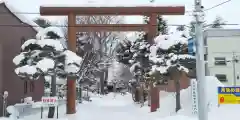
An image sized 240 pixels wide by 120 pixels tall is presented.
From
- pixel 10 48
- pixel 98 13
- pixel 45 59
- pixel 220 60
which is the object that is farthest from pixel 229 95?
pixel 220 60

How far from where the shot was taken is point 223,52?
Result: 39.9 m

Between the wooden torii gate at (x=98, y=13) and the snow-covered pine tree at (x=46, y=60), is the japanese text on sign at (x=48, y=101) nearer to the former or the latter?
the snow-covered pine tree at (x=46, y=60)

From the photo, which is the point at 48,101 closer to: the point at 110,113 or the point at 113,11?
the point at 110,113

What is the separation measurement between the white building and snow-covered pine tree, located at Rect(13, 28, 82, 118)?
20.8 metres

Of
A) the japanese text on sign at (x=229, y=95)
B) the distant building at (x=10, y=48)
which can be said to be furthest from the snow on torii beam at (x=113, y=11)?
the japanese text on sign at (x=229, y=95)

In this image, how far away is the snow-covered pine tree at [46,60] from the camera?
2137 centimetres

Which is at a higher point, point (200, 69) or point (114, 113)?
point (200, 69)

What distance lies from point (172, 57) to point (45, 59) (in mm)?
7532

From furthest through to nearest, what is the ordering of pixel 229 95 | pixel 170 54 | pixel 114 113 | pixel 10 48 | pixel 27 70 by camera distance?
pixel 114 113 → pixel 10 48 → pixel 170 54 → pixel 27 70 → pixel 229 95

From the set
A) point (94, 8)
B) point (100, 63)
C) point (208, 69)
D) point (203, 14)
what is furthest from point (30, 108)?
point (100, 63)

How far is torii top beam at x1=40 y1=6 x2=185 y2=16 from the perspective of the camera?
2481 centimetres

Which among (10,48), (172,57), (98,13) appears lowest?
(172,57)

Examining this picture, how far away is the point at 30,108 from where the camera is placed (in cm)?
2567

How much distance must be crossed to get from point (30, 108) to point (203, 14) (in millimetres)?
16385
